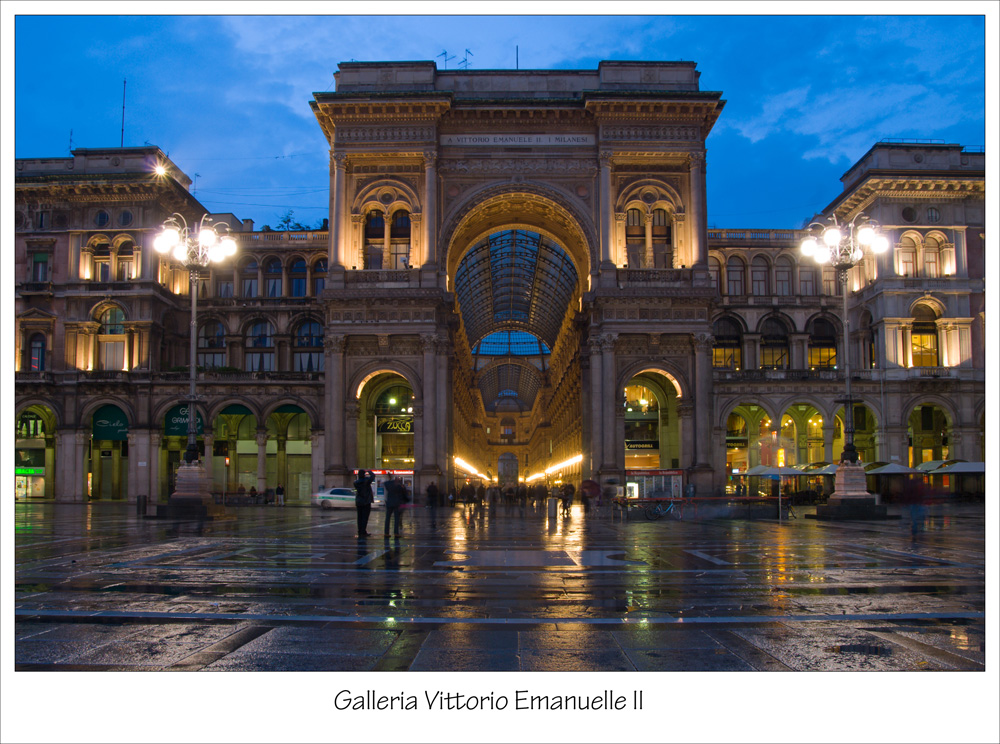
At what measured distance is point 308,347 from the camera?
189ft

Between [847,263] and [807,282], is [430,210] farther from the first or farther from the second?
[807,282]

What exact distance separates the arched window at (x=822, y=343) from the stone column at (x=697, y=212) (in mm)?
18532

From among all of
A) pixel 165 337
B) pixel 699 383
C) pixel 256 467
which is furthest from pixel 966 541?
pixel 165 337

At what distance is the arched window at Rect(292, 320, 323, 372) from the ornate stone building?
6.1 inches

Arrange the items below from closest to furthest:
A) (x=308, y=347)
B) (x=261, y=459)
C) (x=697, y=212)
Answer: (x=697, y=212) < (x=261, y=459) < (x=308, y=347)

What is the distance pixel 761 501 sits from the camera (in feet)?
111

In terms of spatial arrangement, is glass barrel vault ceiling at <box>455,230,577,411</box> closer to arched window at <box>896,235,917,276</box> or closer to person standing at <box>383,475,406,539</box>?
arched window at <box>896,235,917,276</box>

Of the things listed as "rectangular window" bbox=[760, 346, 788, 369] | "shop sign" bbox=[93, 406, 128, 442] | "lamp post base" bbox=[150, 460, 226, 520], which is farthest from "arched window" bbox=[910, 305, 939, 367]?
"shop sign" bbox=[93, 406, 128, 442]

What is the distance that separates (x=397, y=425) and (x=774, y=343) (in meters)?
29.6

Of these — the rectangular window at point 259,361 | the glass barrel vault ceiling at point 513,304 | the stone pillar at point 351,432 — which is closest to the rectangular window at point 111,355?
the rectangular window at point 259,361

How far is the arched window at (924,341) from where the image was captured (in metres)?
54.3

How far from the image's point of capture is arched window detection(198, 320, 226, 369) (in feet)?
190

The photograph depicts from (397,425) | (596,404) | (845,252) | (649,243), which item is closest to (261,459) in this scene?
(397,425)

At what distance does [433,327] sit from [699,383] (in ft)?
50.5
